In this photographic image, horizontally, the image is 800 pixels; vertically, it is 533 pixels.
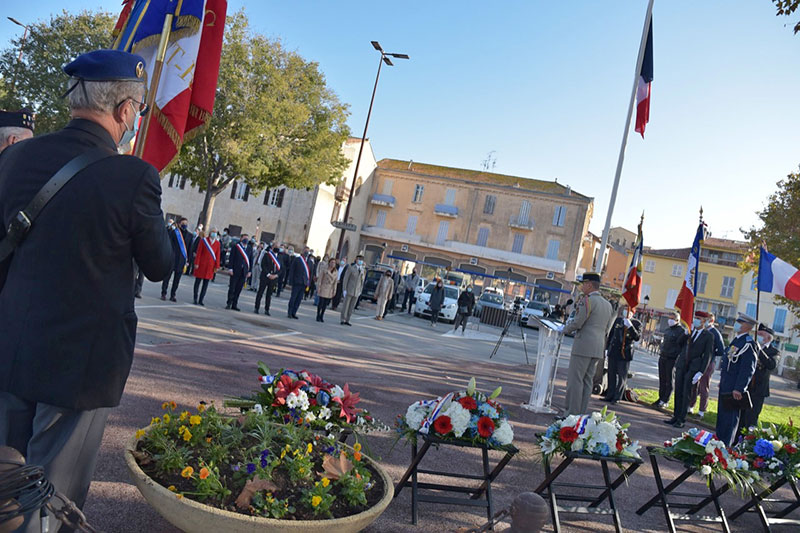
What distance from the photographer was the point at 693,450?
17.3 ft

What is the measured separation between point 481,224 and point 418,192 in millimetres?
6557

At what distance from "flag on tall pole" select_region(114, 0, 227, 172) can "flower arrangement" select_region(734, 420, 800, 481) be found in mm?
5990

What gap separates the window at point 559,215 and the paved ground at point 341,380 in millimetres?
35204

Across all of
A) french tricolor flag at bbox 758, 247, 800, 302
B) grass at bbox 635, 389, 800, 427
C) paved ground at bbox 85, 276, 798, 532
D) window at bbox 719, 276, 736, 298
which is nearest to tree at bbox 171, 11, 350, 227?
paved ground at bbox 85, 276, 798, 532

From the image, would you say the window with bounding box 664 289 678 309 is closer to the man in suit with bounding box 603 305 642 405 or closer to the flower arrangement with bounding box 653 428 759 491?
the man in suit with bounding box 603 305 642 405

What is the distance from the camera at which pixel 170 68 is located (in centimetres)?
454

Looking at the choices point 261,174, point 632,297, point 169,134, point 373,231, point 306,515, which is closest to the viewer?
point 306,515

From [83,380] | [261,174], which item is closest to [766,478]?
[83,380]

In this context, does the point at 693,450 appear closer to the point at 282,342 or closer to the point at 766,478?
the point at 766,478

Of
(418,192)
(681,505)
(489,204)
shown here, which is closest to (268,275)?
(681,505)

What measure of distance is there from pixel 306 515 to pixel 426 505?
6.78ft

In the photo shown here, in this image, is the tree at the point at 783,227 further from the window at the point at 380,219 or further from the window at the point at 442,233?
the window at the point at 380,219

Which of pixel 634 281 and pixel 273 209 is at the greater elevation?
pixel 273 209

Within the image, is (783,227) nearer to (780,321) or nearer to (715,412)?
(715,412)
